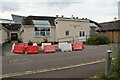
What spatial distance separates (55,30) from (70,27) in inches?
121

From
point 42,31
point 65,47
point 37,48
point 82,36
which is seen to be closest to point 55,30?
point 42,31

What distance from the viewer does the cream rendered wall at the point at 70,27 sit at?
2256 centimetres

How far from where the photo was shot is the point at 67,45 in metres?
13.2

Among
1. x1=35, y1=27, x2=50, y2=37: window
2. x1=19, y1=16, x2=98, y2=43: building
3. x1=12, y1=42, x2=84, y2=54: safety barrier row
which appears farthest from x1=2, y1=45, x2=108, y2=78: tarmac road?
x1=35, y1=27, x2=50, y2=37: window

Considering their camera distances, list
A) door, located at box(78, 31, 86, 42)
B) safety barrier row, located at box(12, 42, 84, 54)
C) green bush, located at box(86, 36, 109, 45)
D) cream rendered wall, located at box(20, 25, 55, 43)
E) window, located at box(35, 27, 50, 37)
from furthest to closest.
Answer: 1. door, located at box(78, 31, 86, 42)
2. window, located at box(35, 27, 50, 37)
3. cream rendered wall, located at box(20, 25, 55, 43)
4. green bush, located at box(86, 36, 109, 45)
5. safety barrier row, located at box(12, 42, 84, 54)

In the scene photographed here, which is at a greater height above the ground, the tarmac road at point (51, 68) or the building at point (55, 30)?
the building at point (55, 30)

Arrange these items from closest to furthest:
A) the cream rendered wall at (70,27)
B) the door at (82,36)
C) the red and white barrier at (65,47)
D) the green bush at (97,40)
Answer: the red and white barrier at (65,47) → the green bush at (97,40) → the cream rendered wall at (70,27) → the door at (82,36)

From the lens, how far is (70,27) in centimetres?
2361

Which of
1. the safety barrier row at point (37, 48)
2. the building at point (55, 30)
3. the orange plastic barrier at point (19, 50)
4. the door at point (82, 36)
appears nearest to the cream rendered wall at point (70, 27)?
the building at point (55, 30)

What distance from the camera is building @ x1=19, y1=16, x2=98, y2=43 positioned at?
69.5 feet

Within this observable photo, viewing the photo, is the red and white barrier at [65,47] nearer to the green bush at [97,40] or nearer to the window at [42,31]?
the green bush at [97,40]

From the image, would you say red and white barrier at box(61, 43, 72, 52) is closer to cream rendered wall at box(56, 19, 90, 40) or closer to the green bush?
the green bush

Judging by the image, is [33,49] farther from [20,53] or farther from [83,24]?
[83,24]

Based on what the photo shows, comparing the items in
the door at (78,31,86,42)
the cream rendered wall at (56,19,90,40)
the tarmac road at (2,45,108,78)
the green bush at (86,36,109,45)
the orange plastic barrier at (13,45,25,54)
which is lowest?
the tarmac road at (2,45,108,78)
